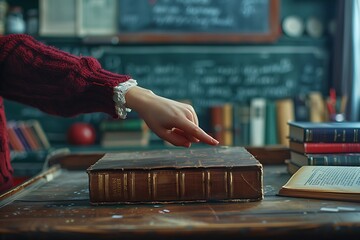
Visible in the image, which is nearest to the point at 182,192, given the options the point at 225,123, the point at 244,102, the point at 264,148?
the point at 264,148

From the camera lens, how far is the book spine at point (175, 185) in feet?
3.12

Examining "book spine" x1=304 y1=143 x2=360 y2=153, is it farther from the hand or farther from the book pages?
the hand

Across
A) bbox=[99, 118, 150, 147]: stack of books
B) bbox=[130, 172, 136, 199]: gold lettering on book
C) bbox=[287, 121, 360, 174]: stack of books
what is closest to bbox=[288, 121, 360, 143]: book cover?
bbox=[287, 121, 360, 174]: stack of books

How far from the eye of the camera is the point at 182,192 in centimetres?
96

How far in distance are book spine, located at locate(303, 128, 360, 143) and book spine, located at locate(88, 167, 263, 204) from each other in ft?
1.06

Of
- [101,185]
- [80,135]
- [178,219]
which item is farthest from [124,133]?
[178,219]

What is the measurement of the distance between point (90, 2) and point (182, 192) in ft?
9.24

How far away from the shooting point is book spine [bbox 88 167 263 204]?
952mm

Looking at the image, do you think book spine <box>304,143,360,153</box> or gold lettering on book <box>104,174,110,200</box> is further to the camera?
book spine <box>304,143,360,153</box>

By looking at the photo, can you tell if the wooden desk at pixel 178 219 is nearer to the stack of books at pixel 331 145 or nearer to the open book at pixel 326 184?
the open book at pixel 326 184

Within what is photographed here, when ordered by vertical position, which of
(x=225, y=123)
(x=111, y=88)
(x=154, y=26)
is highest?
(x=154, y=26)

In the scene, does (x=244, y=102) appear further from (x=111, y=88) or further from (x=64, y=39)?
(x=111, y=88)

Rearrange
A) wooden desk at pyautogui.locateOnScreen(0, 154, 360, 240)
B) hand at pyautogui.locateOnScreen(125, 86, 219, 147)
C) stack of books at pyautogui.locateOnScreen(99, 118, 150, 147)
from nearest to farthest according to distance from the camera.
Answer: wooden desk at pyautogui.locateOnScreen(0, 154, 360, 240), hand at pyautogui.locateOnScreen(125, 86, 219, 147), stack of books at pyautogui.locateOnScreen(99, 118, 150, 147)

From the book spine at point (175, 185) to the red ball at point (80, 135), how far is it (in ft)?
8.18
